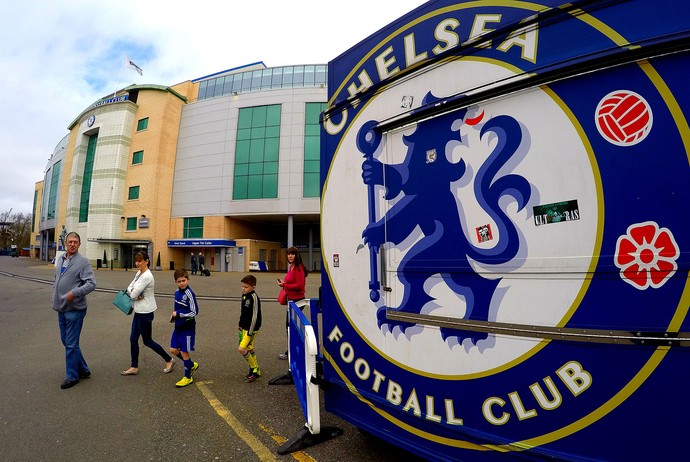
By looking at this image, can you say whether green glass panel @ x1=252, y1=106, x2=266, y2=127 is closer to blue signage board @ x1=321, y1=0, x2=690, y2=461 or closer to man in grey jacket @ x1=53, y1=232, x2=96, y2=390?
man in grey jacket @ x1=53, y1=232, x2=96, y2=390

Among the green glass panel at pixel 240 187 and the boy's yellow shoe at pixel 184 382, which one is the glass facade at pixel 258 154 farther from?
the boy's yellow shoe at pixel 184 382

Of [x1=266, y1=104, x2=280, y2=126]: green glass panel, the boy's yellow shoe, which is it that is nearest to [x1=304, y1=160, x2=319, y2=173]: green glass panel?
[x1=266, y1=104, x2=280, y2=126]: green glass panel

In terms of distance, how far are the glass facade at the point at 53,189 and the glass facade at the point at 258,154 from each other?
116 feet

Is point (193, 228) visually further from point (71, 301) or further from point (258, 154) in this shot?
point (71, 301)

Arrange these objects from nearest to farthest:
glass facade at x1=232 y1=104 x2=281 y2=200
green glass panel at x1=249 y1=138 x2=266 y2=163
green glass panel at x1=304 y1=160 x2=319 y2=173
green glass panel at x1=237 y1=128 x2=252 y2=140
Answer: green glass panel at x1=304 y1=160 x2=319 y2=173, glass facade at x1=232 y1=104 x2=281 y2=200, green glass panel at x1=249 y1=138 x2=266 y2=163, green glass panel at x1=237 y1=128 x2=252 y2=140

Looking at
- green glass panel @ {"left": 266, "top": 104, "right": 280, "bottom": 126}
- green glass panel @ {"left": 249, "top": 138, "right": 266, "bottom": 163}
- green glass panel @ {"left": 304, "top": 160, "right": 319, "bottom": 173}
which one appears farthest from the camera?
green glass panel @ {"left": 266, "top": 104, "right": 280, "bottom": 126}

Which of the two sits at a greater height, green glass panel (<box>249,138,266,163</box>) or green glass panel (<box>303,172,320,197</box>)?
green glass panel (<box>249,138,266,163</box>)

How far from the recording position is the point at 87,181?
42.4 metres

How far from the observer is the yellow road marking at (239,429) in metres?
2.73

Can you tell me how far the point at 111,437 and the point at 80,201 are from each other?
5045 cm

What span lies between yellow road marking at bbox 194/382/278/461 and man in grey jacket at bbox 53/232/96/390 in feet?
5.61

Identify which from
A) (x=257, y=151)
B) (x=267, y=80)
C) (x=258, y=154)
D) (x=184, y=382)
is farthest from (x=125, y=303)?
(x=267, y=80)

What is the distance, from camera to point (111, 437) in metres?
3.07

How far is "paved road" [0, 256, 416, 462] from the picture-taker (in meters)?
2.80
